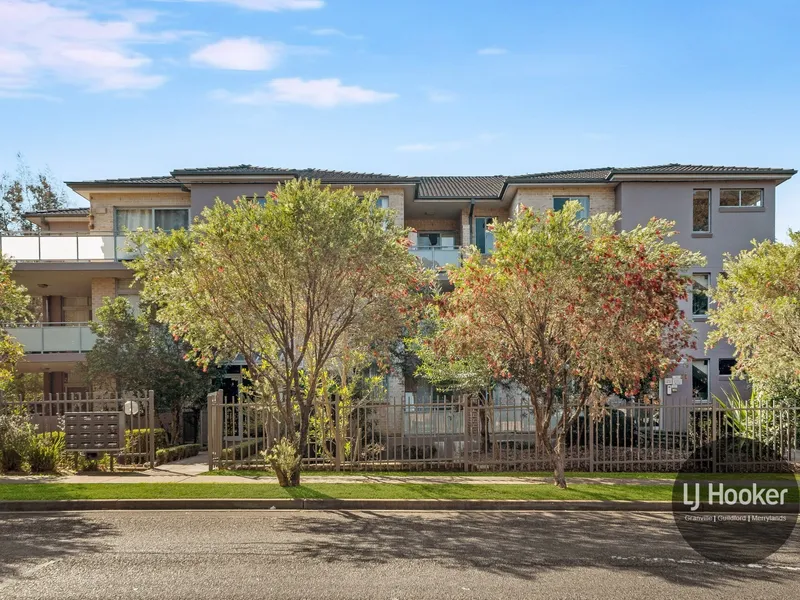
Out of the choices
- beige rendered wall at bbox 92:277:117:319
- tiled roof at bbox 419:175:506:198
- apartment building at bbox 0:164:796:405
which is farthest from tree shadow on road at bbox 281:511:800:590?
tiled roof at bbox 419:175:506:198

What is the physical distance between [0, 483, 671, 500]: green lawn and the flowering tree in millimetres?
1004

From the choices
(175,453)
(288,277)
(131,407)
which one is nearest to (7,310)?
(131,407)

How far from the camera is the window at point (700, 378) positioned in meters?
29.2

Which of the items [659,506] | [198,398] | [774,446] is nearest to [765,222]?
[774,446]

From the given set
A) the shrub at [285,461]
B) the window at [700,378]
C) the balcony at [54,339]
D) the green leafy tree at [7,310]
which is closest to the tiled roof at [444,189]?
the balcony at [54,339]

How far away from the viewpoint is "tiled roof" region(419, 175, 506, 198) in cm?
3151

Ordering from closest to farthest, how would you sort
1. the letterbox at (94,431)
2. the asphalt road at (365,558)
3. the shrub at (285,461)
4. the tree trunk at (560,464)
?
the asphalt road at (365,558) → the shrub at (285,461) → the tree trunk at (560,464) → the letterbox at (94,431)

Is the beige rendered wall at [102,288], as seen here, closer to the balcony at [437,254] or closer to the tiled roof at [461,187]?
the balcony at [437,254]

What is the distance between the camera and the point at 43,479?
15.5m

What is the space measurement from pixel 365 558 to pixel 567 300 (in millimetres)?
6312

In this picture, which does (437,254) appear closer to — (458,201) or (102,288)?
(458,201)

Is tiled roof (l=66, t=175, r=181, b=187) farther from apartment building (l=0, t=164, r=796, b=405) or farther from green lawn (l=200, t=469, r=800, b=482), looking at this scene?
green lawn (l=200, t=469, r=800, b=482)

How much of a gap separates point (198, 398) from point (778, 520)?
1818cm

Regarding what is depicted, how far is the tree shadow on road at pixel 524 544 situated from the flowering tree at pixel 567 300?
9.50 ft
